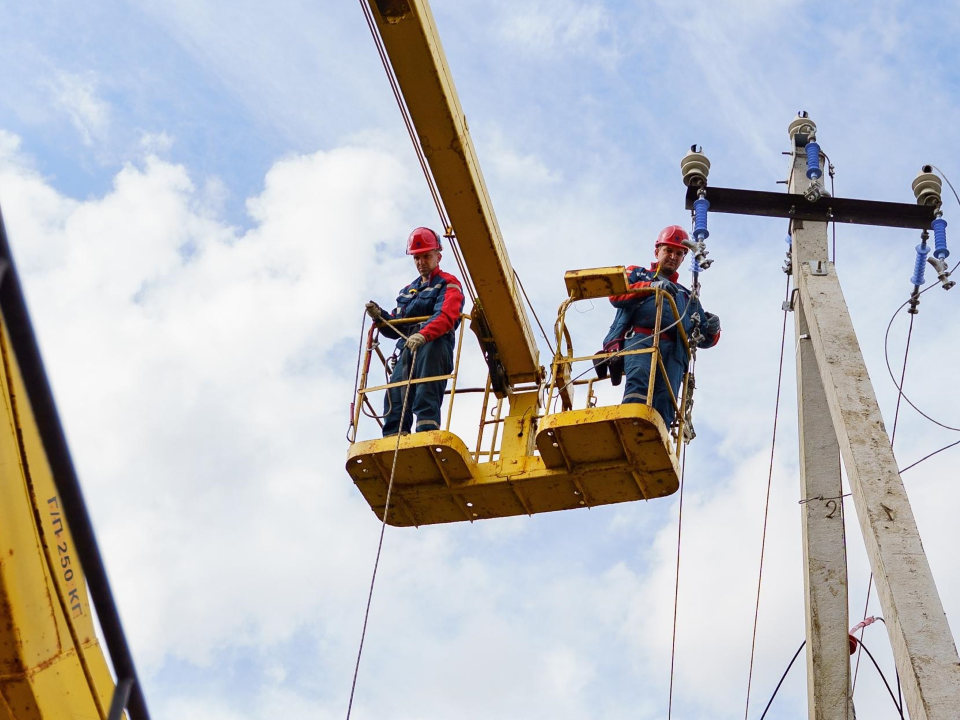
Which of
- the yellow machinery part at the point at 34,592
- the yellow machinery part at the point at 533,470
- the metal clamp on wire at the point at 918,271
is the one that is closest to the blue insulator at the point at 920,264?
the metal clamp on wire at the point at 918,271

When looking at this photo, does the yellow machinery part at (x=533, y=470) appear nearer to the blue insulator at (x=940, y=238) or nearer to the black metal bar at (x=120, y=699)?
the blue insulator at (x=940, y=238)

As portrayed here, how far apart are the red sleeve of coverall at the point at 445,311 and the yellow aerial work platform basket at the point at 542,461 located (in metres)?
0.16

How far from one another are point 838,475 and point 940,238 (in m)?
2.11

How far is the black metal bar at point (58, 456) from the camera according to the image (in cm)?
236

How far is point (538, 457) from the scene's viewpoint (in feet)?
31.9

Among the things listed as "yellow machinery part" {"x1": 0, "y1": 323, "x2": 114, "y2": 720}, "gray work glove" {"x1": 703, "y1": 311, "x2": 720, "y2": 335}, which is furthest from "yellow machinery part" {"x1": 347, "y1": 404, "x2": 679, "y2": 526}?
"yellow machinery part" {"x1": 0, "y1": 323, "x2": 114, "y2": 720}

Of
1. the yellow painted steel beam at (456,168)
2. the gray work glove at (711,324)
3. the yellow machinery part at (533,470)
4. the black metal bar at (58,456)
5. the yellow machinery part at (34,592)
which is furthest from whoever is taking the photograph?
the gray work glove at (711,324)

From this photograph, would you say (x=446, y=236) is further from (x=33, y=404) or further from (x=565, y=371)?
(x=33, y=404)

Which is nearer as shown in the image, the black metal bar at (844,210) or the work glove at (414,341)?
the black metal bar at (844,210)

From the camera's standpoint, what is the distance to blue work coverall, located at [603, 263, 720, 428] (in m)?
9.10

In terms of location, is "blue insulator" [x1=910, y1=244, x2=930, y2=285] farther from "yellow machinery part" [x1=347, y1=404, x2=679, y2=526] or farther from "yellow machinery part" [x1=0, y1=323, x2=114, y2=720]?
"yellow machinery part" [x1=0, y1=323, x2=114, y2=720]

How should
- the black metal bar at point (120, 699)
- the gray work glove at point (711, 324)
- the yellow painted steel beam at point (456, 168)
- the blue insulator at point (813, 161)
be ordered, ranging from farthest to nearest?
the gray work glove at point (711, 324) < the blue insulator at point (813, 161) < the yellow painted steel beam at point (456, 168) < the black metal bar at point (120, 699)

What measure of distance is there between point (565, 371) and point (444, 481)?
1635mm

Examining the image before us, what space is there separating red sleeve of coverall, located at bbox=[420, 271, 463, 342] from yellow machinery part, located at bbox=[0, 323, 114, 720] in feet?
17.0
